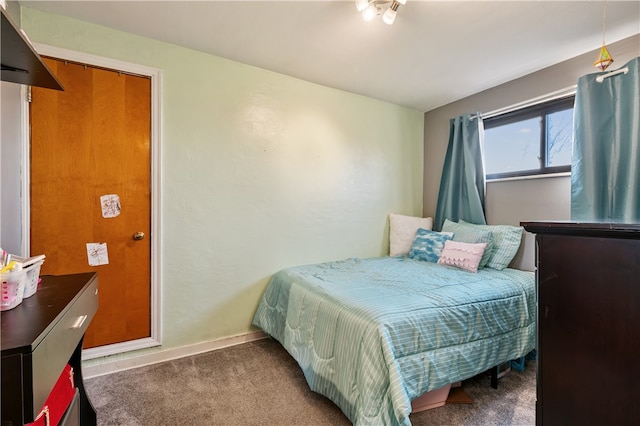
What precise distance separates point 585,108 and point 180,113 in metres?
2.95

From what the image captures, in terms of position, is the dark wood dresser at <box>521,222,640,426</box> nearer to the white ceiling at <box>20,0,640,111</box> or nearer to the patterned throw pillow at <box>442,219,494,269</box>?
the white ceiling at <box>20,0,640,111</box>

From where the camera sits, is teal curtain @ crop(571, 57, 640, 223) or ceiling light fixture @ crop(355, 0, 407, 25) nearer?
ceiling light fixture @ crop(355, 0, 407, 25)

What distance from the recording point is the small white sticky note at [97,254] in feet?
6.36

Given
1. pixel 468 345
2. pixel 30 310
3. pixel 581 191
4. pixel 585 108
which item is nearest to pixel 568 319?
pixel 468 345

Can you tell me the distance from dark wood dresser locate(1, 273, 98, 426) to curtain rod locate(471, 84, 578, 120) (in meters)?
3.27

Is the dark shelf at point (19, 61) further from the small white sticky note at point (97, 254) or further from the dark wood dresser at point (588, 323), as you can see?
the dark wood dresser at point (588, 323)

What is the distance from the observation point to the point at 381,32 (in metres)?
1.96

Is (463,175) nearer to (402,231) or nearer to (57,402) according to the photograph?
(402,231)

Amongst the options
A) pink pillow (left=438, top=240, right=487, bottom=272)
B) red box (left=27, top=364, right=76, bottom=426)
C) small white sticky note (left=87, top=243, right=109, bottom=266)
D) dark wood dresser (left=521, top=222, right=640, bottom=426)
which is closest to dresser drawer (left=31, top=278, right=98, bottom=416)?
red box (left=27, top=364, right=76, bottom=426)

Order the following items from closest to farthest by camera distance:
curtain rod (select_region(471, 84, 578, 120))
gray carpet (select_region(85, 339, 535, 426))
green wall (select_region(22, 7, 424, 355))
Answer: gray carpet (select_region(85, 339, 535, 426)), green wall (select_region(22, 7, 424, 355)), curtain rod (select_region(471, 84, 578, 120))

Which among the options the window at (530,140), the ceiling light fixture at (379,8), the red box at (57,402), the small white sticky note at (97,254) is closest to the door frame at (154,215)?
the small white sticky note at (97,254)

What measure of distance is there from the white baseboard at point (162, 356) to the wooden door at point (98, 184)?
146mm

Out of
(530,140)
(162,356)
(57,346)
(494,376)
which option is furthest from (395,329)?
(530,140)

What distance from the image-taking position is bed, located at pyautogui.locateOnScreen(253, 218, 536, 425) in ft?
4.44
